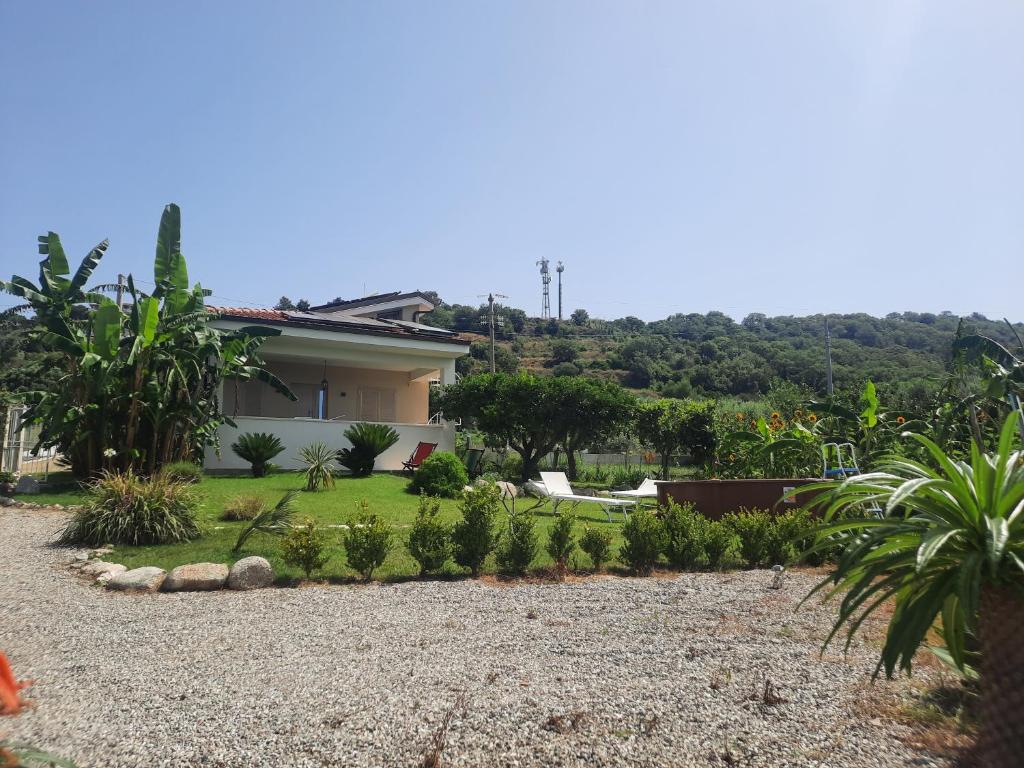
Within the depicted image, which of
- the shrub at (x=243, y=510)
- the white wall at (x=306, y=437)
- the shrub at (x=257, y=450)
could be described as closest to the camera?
the shrub at (x=243, y=510)

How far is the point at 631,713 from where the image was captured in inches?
142

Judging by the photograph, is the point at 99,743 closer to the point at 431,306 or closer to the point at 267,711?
the point at 267,711

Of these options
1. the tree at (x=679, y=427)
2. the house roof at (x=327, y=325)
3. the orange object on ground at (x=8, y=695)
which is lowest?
the orange object on ground at (x=8, y=695)

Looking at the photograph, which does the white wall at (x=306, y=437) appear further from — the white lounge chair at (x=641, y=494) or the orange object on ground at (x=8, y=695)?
the orange object on ground at (x=8, y=695)

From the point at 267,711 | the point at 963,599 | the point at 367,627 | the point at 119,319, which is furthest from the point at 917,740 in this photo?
the point at 119,319

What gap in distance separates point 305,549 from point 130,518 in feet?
10.8

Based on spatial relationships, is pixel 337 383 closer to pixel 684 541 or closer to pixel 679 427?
pixel 679 427

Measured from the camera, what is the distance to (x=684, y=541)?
8.05 m

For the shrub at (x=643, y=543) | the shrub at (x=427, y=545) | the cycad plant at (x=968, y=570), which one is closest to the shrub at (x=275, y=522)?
the shrub at (x=427, y=545)

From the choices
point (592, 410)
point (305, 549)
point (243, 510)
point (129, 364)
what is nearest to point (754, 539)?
point (305, 549)

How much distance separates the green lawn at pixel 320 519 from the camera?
311 inches

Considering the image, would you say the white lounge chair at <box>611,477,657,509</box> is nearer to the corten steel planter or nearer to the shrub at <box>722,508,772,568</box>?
the corten steel planter

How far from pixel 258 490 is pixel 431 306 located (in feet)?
54.5

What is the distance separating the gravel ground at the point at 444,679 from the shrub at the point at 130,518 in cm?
223
